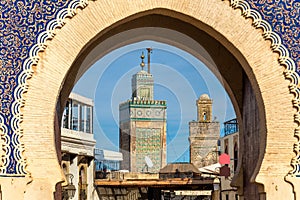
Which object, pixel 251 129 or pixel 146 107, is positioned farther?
pixel 146 107

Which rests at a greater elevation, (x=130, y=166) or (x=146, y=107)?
(x=146, y=107)

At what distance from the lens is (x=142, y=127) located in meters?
28.3

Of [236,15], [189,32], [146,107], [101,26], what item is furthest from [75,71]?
[146,107]

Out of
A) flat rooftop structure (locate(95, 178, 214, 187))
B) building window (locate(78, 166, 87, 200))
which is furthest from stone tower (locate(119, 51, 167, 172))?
building window (locate(78, 166, 87, 200))

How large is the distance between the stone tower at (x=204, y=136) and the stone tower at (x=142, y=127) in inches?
75.0

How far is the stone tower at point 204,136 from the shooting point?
28291 mm

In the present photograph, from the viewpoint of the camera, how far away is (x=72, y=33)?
543 cm

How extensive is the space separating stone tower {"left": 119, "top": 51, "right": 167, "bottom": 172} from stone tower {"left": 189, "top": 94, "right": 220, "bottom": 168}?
6.25 ft

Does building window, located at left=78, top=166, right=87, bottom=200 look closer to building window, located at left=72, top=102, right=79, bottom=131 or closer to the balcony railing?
building window, located at left=72, top=102, right=79, bottom=131

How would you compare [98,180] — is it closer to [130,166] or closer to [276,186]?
[130,166]

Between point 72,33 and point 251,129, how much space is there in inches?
95.8

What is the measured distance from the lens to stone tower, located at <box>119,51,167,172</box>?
27.0 metres

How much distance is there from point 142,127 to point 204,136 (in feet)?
15.0

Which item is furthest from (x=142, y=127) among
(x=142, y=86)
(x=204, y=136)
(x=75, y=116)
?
(x=75, y=116)
